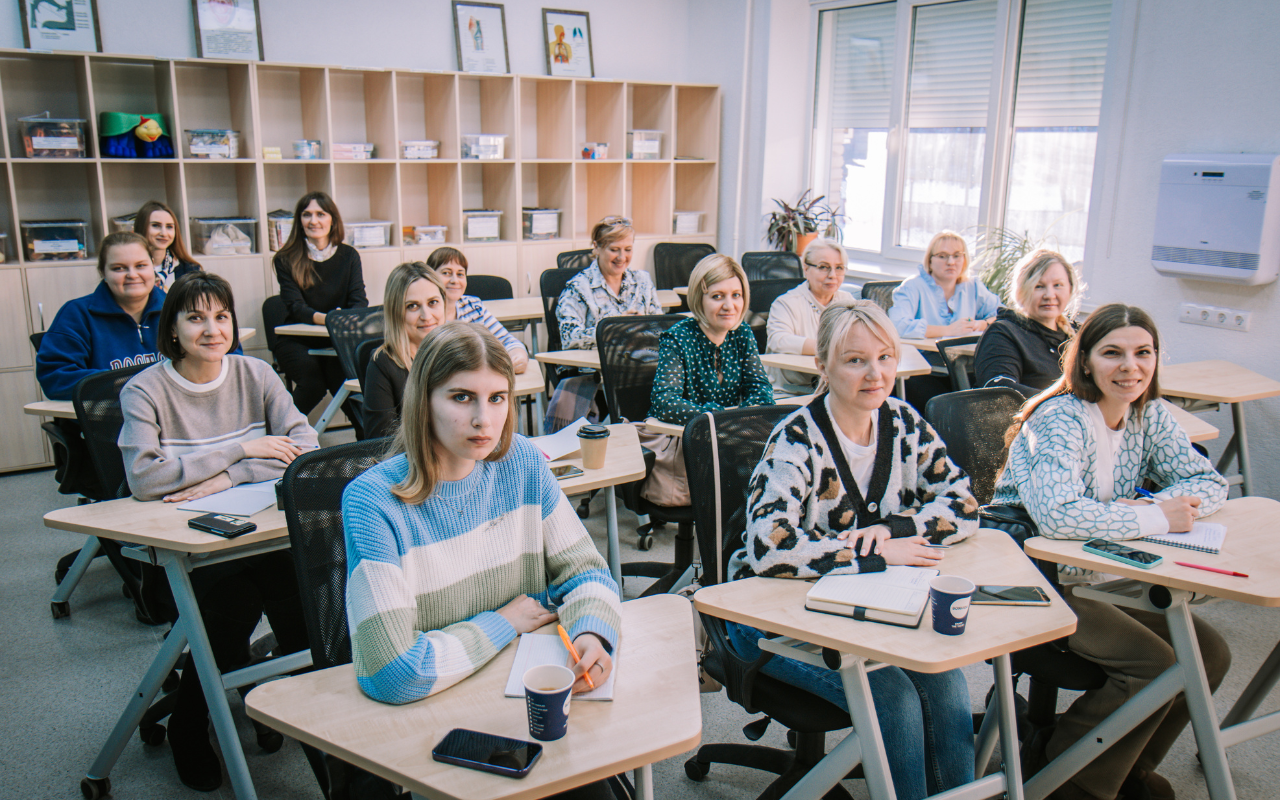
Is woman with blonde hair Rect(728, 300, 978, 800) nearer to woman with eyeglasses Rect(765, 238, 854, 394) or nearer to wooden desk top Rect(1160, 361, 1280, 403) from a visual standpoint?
wooden desk top Rect(1160, 361, 1280, 403)

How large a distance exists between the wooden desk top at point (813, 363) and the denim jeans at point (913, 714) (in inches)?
78.8

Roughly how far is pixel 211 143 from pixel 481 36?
6.70 feet

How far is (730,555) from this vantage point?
82.3 inches

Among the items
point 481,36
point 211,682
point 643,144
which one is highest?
point 481,36

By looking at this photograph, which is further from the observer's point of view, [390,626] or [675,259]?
[675,259]

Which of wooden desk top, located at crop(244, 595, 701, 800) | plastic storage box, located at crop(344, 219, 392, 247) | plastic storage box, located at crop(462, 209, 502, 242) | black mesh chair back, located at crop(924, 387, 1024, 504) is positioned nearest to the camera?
wooden desk top, located at crop(244, 595, 701, 800)

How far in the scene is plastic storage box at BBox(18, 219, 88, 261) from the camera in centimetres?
485

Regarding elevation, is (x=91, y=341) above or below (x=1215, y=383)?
above

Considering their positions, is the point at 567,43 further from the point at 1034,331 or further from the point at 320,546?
the point at 320,546

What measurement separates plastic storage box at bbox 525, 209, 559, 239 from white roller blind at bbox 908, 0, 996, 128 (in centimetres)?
260

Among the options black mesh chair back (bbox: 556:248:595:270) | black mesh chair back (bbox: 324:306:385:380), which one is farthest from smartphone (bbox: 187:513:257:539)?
black mesh chair back (bbox: 556:248:595:270)

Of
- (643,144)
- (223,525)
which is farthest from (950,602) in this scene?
(643,144)

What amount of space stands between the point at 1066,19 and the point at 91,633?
5.77 metres

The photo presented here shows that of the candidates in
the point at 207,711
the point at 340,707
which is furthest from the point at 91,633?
the point at 340,707
